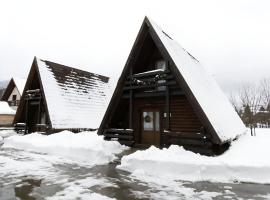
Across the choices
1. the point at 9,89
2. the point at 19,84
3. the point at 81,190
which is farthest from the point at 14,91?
the point at 81,190

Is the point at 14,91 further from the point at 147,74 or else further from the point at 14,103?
the point at 147,74

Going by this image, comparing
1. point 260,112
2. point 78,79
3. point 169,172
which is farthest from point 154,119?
point 260,112

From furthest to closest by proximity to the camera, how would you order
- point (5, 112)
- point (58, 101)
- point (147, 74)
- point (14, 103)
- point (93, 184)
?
point (5, 112), point (14, 103), point (58, 101), point (147, 74), point (93, 184)

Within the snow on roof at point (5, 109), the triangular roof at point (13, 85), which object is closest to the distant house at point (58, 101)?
the triangular roof at point (13, 85)

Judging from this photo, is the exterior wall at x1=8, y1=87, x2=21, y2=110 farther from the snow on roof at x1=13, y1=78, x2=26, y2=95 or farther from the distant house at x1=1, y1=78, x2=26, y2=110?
the snow on roof at x1=13, y1=78, x2=26, y2=95

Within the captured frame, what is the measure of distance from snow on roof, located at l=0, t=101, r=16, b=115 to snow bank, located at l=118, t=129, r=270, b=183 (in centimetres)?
2770

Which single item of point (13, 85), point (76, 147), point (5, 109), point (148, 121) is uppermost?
point (13, 85)

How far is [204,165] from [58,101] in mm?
12955

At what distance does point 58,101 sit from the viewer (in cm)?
1839

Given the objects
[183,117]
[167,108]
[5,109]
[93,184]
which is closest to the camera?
[93,184]

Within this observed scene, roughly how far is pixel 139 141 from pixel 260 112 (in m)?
23.3

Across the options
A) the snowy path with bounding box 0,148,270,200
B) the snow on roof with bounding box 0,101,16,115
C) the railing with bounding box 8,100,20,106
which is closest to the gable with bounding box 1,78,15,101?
the snow on roof with bounding box 0,101,16,115

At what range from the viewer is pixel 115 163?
10.2 m

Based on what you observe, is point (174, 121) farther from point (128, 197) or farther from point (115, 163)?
point (128, 197)
